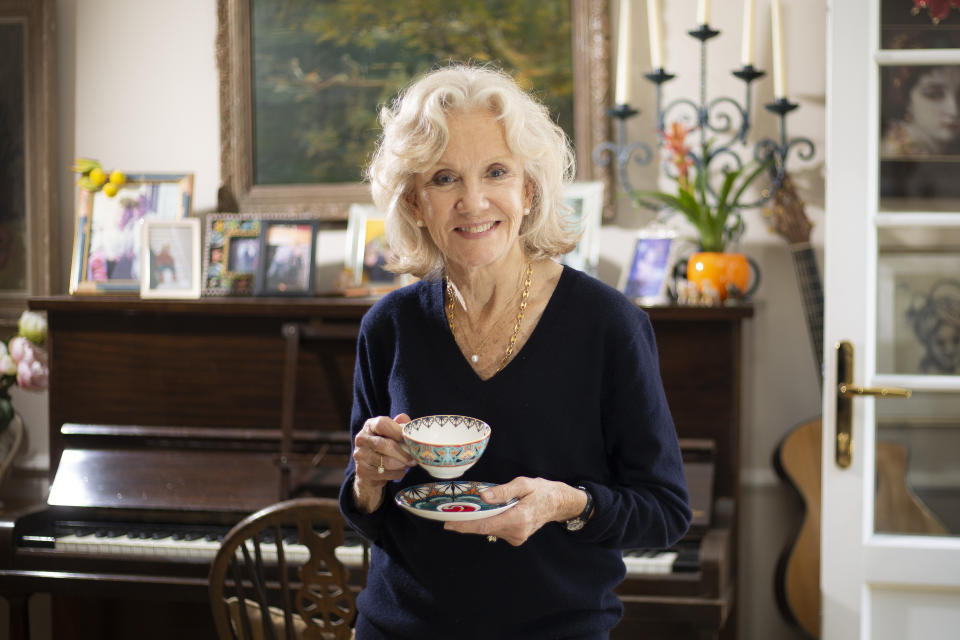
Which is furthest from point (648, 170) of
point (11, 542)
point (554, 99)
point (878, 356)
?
point (11, 542)

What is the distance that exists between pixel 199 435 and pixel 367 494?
1.51m

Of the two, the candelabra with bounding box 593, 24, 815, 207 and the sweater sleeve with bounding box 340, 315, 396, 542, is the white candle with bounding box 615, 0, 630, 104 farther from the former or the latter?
the sweater sleeve with bounding box 340, 315, 396, 542

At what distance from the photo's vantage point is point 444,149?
129 cm

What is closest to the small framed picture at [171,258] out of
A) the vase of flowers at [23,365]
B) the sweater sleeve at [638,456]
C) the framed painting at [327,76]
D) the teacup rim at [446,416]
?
the framed painting at [327,76]

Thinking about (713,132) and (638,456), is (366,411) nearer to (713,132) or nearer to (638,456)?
(638,456)

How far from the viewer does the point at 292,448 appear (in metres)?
2.63

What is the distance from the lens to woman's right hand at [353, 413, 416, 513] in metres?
1.23

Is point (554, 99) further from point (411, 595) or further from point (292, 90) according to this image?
point (411, 595)

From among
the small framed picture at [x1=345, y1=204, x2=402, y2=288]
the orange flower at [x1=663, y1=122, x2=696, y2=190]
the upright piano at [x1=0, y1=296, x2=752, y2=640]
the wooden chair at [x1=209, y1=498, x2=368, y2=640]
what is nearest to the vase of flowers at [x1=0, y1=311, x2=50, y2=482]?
the upright piano at [x1=0, y1=296, x2=752, y2=640]

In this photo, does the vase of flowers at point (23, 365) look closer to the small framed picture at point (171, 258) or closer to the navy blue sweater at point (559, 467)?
the small framed picture at point (171, 258)

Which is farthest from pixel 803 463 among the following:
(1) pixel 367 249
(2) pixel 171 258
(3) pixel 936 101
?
(2) pixel 171 258

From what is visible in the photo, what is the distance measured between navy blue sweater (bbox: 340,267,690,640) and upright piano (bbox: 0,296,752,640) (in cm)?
101

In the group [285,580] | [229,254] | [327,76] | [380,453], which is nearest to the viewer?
[380,453]

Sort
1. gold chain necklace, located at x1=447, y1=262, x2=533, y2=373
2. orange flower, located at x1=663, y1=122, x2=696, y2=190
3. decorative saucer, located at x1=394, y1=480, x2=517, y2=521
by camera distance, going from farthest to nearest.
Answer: orange flower, located at x1=663, y1=122, x2=696, y2=190, gold chain necklace, located at x1=447, y1=262, x2=533, y2=373, decorative saucer, located at x1=394, y1=480, x2=517, y2=521
